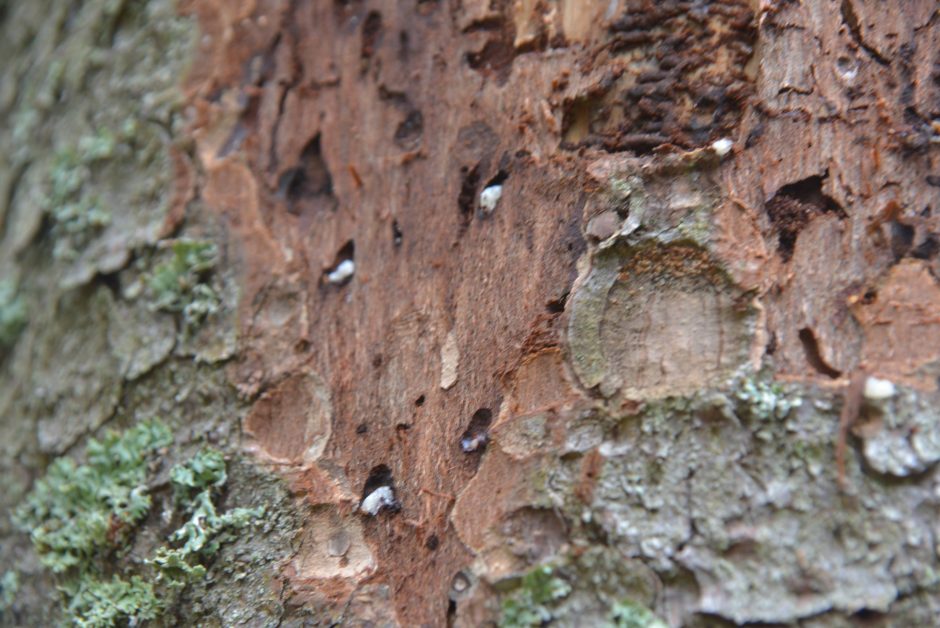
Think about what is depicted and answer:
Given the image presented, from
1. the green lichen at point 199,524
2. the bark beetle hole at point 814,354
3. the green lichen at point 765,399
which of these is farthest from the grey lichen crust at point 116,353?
the bark beetle hole at point 814,354

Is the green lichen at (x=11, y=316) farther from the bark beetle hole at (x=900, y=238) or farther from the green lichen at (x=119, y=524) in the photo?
the bark beetle hole at (x=900, y=238)

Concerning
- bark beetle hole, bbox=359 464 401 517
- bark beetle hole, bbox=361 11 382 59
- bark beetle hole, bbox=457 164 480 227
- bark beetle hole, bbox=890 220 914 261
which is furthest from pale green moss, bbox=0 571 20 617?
bark beetle hole, bbox=890 220 914 261

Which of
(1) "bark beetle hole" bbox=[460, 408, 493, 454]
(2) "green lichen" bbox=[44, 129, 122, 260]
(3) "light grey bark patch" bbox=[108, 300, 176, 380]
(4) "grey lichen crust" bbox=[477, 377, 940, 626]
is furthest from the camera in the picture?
(2) "green lichen" bbox=[44, 129, 122, 260]

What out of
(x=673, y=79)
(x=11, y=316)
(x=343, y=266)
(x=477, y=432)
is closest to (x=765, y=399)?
(x=477, y=432)

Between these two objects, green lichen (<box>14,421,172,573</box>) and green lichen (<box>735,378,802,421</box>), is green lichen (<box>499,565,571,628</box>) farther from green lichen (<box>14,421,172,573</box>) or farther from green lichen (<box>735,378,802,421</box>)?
green lichen (<box>14,421,172,573</box>)

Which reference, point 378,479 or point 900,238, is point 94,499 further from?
point 900,238
